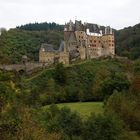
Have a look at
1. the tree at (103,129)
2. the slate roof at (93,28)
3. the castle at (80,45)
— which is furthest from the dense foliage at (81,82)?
the tree at (103,129)

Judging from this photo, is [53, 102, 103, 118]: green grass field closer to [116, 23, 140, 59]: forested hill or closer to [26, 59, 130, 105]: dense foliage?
[26, 59, 130, 105]: dense foliage

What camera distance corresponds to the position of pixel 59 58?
78.8 m

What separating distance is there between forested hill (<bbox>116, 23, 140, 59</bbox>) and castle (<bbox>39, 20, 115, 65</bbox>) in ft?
38.2

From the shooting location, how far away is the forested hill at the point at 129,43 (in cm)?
9994

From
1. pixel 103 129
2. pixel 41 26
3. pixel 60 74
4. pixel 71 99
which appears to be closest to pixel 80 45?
pixel 60 74

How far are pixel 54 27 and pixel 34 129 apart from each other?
131274 millimetres

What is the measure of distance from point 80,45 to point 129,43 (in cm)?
3275

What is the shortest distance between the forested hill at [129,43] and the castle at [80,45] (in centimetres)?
1165

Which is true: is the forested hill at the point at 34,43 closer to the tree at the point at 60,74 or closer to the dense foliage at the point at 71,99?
the tree at the point at 60,74

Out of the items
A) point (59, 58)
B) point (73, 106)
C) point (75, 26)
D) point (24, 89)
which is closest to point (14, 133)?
point (73, 106)

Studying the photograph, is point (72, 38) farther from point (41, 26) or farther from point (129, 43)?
point (41, 26)

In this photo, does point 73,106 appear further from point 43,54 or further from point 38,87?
point 43,54

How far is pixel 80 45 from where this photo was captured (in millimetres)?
80062

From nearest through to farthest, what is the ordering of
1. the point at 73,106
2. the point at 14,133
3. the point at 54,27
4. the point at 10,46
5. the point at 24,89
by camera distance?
the point at 14,133 → the point at 73,106 → the point at 24,89 → the point at 10,46 → the point at 54,27
